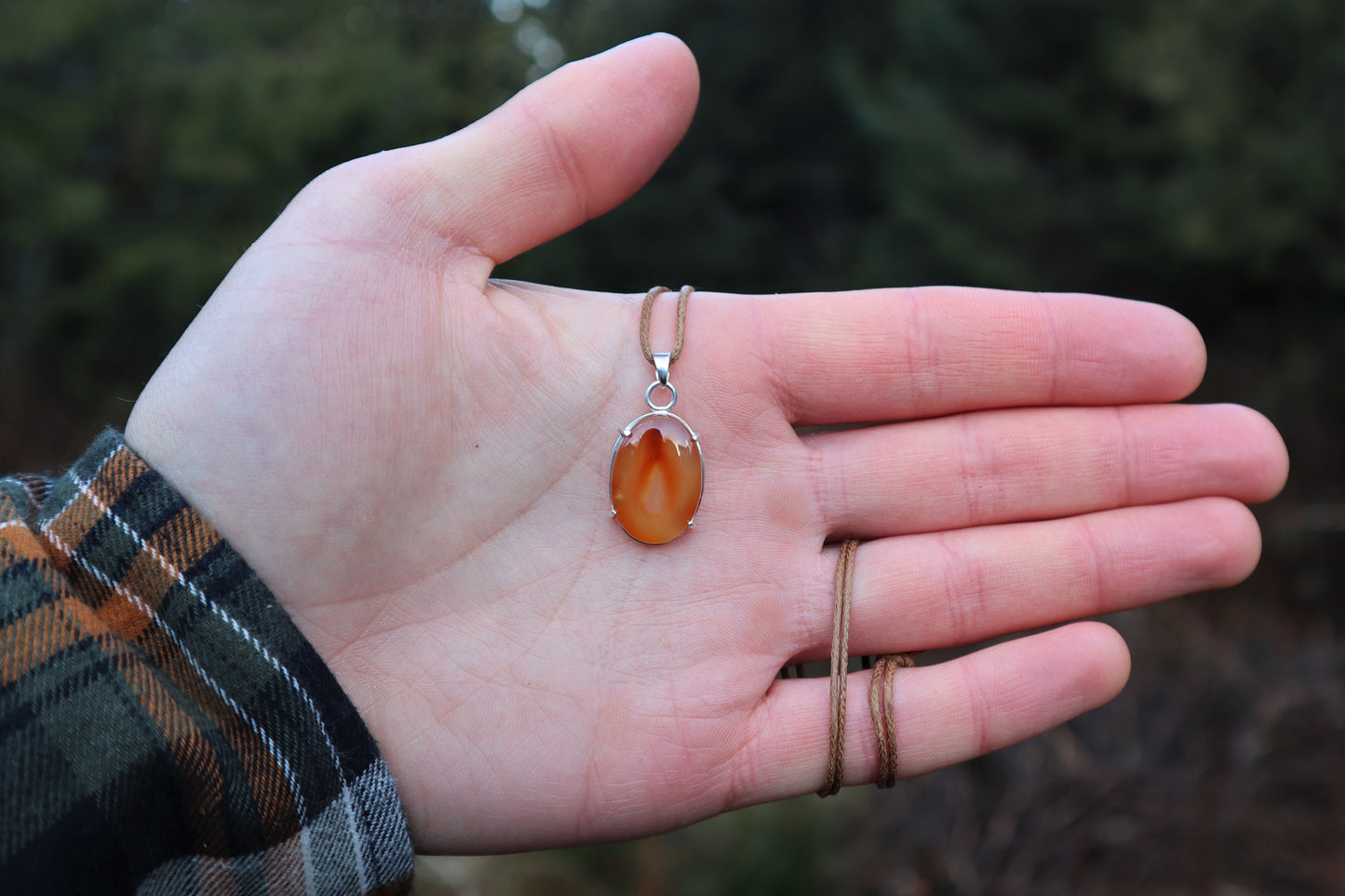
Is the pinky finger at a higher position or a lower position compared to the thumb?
lower

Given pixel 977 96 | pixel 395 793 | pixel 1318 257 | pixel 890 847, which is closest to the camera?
pixel 395 793

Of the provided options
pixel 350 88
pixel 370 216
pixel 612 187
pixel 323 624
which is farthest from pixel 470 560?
pixel 350 88

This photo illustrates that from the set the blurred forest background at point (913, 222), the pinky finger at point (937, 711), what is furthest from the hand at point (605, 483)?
the blurred forest background at point (913, 222)

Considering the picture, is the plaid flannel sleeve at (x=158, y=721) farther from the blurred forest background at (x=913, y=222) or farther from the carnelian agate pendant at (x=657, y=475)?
the blurred forest background at (x=913, y=222)

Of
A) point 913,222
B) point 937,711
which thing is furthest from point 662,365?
point 913,222

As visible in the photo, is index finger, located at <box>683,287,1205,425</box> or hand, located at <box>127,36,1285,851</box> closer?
hand, located at <box>127,36,1285,851</box>

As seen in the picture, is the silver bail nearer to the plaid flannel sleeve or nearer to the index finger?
the index finger

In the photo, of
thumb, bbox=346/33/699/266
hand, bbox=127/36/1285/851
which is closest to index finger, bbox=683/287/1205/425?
hand, bbox=127/36/1285/851

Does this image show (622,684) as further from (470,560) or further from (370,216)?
(370,216)
